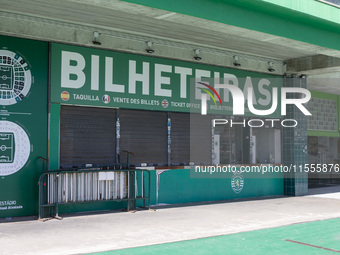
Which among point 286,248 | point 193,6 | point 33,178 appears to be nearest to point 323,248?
point 286,248

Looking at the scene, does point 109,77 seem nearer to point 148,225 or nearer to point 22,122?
point 22,122

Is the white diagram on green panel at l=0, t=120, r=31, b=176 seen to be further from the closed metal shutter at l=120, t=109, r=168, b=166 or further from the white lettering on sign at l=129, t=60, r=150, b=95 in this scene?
the white lettering on sign at l=129, t=60, r=150, b=95

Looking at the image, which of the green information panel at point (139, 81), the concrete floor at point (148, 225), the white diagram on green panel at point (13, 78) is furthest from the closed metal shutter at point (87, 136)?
the concrete floor at point (148, 225)

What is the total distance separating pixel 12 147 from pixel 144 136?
3.58 m

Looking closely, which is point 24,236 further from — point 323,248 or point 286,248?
point 323,248

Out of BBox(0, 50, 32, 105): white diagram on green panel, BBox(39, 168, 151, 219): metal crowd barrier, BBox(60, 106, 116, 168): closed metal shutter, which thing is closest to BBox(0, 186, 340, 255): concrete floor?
BBox(39, 168, 151, 219): metal crowd barrier

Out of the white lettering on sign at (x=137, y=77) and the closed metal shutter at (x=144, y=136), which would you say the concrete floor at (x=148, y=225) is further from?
the white lettering on sign at (x=137, y=77)

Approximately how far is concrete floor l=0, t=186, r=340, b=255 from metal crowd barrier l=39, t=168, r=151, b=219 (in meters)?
0.42

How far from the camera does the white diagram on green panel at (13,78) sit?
992 cm

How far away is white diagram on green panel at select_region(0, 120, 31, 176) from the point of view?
9.84m

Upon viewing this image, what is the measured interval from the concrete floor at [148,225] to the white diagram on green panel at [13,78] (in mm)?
2856

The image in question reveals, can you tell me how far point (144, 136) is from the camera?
12.0m

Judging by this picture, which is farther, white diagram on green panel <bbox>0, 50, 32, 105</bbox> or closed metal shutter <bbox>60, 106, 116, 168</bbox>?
closed metal shutter <bbox>60, 106, 116, 168</bbox>

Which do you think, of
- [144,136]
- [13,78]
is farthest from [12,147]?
[144,136]
